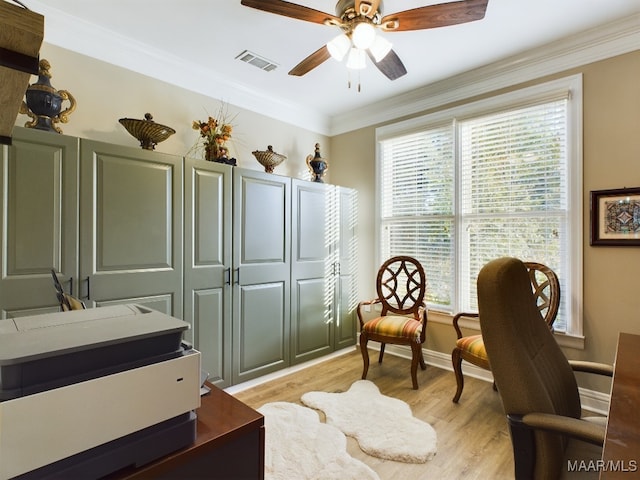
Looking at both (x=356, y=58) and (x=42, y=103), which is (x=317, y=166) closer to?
(x=356, y=58)

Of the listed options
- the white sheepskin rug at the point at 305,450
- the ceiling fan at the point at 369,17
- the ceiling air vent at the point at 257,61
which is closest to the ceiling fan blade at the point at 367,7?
the ceiling fan at the point at 369,17

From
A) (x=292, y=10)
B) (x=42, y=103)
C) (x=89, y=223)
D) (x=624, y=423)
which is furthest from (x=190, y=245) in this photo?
(x=624, y=423)

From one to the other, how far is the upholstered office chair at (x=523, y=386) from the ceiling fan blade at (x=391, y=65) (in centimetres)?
160

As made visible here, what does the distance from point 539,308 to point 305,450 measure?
1.95 m

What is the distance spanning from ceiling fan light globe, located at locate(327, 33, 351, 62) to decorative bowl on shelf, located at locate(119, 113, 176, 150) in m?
1.33

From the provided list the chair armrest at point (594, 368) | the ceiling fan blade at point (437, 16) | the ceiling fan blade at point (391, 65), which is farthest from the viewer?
the ceiling fan blade at point (391, 65)

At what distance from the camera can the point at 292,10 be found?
1822mm

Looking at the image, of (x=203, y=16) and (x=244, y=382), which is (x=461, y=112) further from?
(x=244, y=382)

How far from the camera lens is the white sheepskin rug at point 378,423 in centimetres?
201

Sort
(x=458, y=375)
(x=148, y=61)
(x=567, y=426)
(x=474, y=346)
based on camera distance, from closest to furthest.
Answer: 1. (x=567, y=426)
2. (x=474, y=346)
3. (x=458, y=375)
4. (x=148, y=61)

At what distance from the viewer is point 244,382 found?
9.41 ft

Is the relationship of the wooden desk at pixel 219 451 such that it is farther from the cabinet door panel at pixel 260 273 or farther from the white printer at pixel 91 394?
the cabinet door panel at pixel 260 273

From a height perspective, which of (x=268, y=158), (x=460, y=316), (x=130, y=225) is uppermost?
(x=268, y=158)

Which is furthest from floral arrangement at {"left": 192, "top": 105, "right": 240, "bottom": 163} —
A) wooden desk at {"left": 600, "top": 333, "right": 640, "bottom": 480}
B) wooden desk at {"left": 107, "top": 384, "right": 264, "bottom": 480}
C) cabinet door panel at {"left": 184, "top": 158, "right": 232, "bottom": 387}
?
wooden desk at {"left": 600, "top": 333, "right": 640, "bottom": 480}
